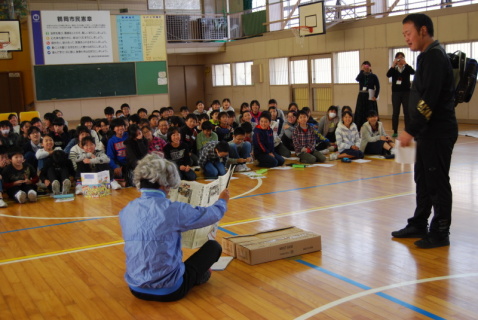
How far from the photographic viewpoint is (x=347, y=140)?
9.86 m

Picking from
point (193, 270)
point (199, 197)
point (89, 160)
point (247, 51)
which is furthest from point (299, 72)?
point (193, 270)

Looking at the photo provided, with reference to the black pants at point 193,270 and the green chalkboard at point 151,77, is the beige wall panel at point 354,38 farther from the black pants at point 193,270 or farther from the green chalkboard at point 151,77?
the black pants at point 193,270

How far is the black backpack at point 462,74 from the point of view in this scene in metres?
4.66

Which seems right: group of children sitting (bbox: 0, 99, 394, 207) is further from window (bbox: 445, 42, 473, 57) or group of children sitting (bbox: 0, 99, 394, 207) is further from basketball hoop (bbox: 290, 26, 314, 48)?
basketball hoop (bbox: 290, 26, 314, 48)

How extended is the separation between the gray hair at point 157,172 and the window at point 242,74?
1957 cm

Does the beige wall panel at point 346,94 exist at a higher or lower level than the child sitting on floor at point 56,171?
higher

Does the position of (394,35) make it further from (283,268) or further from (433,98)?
(283,268)

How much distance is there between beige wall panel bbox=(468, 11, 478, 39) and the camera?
13.4 metres

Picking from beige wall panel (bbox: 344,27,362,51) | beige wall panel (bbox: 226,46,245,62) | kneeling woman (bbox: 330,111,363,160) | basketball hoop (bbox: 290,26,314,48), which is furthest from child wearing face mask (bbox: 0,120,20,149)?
beige wall panel (bbox: 226,46,245,62)

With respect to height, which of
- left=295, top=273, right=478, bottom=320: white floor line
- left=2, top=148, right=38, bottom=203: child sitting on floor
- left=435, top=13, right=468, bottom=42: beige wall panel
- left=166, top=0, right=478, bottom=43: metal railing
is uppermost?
left=166, top=0, right=478, bottom=43: metal railing

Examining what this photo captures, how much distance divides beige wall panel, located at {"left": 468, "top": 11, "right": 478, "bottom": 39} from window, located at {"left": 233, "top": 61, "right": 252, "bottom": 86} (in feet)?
34.9

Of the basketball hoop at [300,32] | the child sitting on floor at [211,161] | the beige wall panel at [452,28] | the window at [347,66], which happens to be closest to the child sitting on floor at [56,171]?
the child sitting on floor at [211,161]

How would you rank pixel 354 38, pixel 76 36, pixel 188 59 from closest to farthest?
pixel 354 38 → pixel 76 36 → pixel 188 59

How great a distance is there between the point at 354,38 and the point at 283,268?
1396cm
